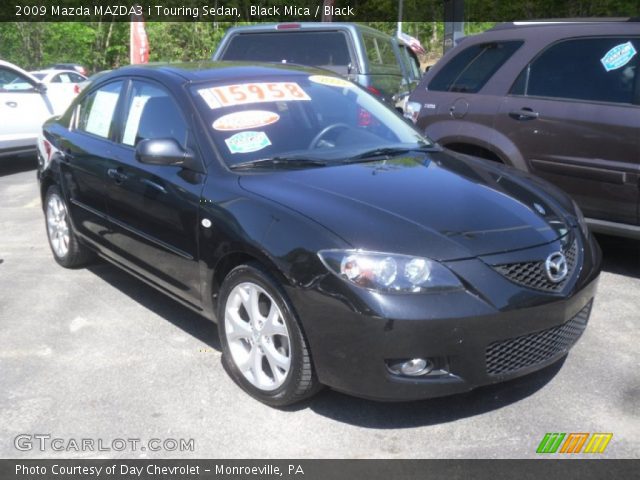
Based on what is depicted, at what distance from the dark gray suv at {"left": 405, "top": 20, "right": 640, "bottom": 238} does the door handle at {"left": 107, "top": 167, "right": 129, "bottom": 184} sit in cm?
271

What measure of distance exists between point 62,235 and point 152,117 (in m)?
1.78

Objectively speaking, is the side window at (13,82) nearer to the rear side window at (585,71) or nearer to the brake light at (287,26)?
the brake light at (287,26)

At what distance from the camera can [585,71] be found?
5438 mm

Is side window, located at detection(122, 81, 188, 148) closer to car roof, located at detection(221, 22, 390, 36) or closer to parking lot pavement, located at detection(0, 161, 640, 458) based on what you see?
parking lot pavement, located at detection(0, 161, 640, 458)

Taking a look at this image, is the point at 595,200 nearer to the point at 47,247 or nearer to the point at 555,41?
the point at 555,41

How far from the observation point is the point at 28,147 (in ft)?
36.2

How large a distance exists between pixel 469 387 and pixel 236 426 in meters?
1.06

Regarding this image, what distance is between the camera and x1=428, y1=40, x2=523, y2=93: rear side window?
19.5 feet

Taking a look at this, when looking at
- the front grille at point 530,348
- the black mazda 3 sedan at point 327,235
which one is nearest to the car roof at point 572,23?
the black mazda 3 sedan at point 327,235

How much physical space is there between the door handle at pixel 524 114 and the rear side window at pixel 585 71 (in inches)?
6.1

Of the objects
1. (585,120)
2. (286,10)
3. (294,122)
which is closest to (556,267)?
(294,122)

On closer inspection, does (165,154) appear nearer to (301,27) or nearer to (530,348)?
(530,348)

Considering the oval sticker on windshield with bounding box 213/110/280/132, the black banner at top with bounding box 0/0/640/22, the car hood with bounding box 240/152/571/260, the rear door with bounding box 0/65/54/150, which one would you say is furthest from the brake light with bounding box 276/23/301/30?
the black banner at top with bounding box 0/0/640/22

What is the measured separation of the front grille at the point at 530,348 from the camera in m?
3.15
